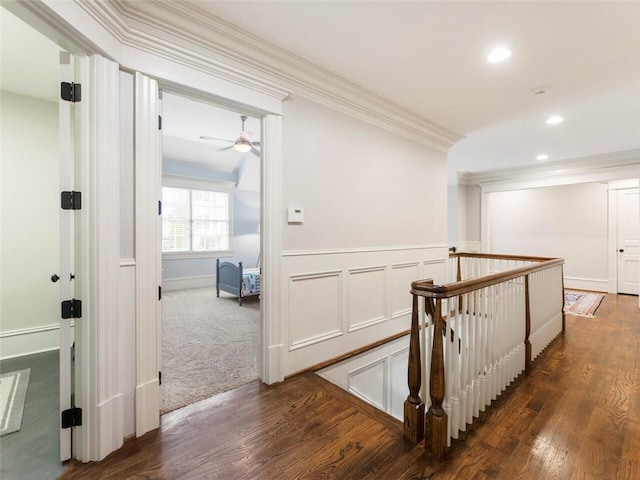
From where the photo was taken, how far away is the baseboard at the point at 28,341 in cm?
279

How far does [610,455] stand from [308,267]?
84.3 inches

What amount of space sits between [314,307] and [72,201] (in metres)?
1.81

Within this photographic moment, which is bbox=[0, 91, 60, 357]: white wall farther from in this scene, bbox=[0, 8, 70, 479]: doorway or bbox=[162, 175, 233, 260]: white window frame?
bbox=[162, 175, 233, 260]: white window frame

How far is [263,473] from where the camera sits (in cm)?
146

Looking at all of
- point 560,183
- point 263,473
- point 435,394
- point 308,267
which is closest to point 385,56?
point 308,267

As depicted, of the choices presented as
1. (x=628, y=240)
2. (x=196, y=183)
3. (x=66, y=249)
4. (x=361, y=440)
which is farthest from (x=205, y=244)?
(x=628, y=240)

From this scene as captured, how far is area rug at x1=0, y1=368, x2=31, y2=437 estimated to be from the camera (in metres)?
1.83

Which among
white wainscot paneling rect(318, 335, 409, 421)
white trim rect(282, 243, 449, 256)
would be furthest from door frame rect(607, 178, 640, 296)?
white wainscot paneling rect(318, 335, 409, 421)

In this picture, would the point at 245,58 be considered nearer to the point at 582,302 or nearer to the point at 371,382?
the point at 371,382

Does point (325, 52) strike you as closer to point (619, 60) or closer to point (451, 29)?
point (451, 29)

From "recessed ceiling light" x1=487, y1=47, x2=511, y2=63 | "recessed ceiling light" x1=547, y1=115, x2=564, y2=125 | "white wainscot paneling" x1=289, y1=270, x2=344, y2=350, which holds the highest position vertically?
"recessed ceiling light" x1=547, y1=115, x2=564, y2=125

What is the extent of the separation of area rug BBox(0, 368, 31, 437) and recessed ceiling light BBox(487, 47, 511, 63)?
4.06 meters

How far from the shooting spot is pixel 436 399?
66.2 inches

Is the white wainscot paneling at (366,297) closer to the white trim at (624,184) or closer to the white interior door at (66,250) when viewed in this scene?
the white interior door at (66,250)
